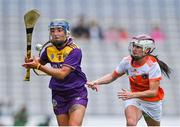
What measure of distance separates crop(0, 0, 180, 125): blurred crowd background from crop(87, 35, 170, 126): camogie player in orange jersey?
26.0ft

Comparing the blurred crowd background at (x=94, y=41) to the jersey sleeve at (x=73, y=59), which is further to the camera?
the blurred crowd background at (x=94, y=41)

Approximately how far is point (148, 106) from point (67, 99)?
1.07m

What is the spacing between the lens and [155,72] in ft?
31.7

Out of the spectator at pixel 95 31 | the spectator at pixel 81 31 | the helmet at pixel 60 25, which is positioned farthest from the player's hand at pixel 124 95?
the spectator at pixel 95 31

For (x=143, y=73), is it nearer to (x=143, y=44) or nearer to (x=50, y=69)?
(x=143, y=44)

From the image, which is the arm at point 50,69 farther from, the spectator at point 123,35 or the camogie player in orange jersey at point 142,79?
the spectator at point 123,35

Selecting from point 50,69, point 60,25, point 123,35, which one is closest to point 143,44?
point 60,25

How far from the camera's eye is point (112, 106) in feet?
64.6

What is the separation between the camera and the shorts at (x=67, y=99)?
948 cm

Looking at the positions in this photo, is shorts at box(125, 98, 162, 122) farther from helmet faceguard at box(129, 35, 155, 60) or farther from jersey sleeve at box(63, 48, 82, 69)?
jersey sleeve at box(63, 48, 82, 69)

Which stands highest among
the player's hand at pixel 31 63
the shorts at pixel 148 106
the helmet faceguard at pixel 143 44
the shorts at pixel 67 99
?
the helmet faceguard at pixel 143 44

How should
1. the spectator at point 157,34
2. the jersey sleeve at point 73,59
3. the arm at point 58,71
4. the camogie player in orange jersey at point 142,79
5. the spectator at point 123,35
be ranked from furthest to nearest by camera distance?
the spectator at point 157,34 < the spectator at point 123,35 < the camogie player in orange jersey at point 142,79 < the jersey sleeve at point 73,59 < the arm at point 58,71

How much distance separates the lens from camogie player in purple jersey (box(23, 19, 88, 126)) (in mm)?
9281

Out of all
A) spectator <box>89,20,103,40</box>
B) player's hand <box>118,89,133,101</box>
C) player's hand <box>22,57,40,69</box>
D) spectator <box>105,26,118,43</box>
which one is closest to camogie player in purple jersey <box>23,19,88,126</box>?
player's hand <box>22,57,40,69</box>
